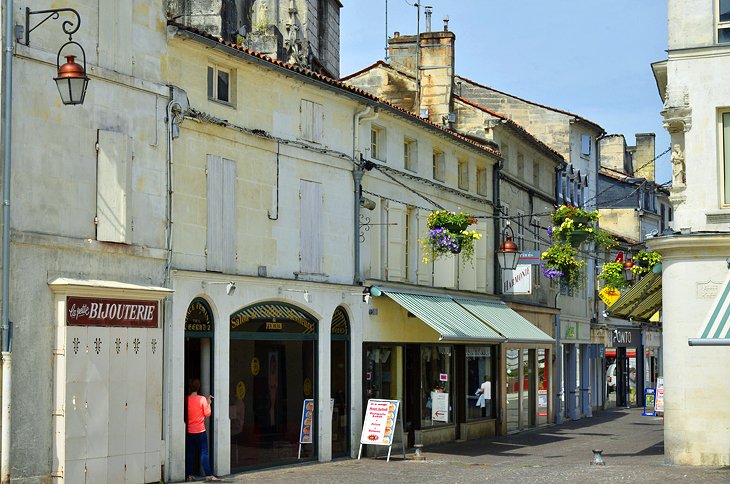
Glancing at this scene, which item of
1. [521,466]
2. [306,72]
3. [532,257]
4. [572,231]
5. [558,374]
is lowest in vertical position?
[521,466]

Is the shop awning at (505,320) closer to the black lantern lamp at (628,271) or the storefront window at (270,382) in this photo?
the black lantern lamp at (628,271)

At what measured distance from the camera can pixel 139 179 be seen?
68.6 ft

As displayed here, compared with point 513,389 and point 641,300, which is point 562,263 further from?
point 513,389

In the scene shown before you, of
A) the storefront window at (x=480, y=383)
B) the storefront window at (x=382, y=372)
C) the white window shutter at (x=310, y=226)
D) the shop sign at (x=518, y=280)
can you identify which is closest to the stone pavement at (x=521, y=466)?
the storefront window at (x=480, y=383)

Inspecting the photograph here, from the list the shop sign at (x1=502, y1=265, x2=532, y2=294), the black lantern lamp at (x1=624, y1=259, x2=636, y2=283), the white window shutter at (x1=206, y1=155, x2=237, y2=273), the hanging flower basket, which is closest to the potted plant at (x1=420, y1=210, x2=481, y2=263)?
the hanging flower basket

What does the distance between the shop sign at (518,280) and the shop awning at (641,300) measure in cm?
655

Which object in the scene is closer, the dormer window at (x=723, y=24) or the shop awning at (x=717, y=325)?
the shop awning at (x=717, y=325)

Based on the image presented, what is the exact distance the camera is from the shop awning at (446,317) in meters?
28.3

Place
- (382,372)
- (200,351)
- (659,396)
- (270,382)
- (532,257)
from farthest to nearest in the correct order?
(659,396)
(532,257)
(382,372)
(270,382)
(200,351)

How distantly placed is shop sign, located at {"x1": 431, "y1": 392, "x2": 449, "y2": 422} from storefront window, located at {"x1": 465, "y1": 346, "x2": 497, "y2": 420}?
281 centimetres

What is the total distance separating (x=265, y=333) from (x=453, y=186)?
11040 mm

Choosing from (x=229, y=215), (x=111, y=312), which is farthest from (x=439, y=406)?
(x=111, y=312)

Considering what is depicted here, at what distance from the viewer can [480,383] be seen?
36062 mm

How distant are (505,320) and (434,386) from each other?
3.55 meters
